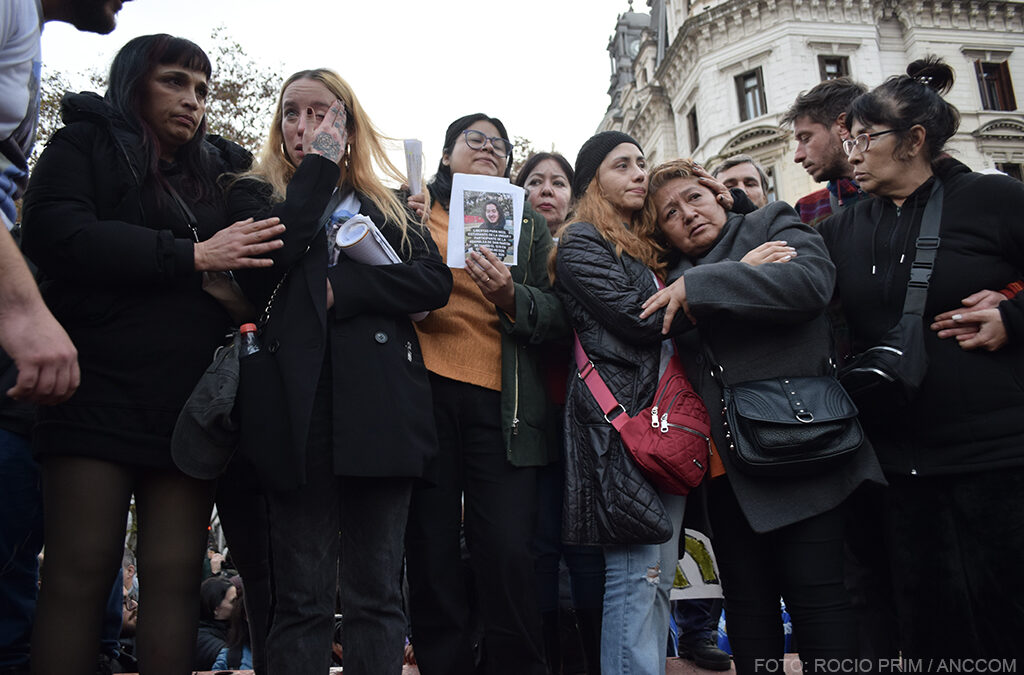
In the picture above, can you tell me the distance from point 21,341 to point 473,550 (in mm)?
1727

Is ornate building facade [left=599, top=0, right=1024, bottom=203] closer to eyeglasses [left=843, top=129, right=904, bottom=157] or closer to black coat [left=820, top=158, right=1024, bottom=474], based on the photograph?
eyeglasses [left=843, top=129, right=904, bottom=157]

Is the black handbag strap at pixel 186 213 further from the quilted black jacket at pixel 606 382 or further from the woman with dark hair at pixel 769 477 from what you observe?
the woman with dark hair at pixel 769 477

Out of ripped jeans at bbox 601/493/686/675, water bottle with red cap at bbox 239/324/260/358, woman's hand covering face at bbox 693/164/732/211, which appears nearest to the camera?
water bottle with red cap at bbox 239/324/260/358

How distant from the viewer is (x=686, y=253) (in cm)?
322

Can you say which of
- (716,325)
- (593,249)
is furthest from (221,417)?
(716,325)

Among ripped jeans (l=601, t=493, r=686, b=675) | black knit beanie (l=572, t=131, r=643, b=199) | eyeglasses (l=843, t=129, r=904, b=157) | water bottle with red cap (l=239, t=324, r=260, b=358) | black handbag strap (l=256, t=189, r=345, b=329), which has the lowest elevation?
ripped jeans (l=601, t=493, r=686, b=675)

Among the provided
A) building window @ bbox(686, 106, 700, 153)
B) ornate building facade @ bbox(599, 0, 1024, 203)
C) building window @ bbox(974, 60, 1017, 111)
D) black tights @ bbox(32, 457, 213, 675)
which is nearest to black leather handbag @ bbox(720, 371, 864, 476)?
black tights @ bbox(32, 457, 213, 675)

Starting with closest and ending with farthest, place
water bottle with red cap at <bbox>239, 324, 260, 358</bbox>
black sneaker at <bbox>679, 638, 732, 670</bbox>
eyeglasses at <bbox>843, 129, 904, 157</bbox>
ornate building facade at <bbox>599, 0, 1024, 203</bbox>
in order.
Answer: water bottle with red cap at <bbox>239, 324, 260, 358</bbox>, eyeglasses at <bbox>843, 129, 904, 157</bbox>, black sneaker at <bbox>679, 638, 732, 670</bbox>, ornate building facade at <bbox>599, 0, 1024, 203</bbox>

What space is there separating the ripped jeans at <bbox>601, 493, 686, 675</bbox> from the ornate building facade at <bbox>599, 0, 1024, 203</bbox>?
2341 cm

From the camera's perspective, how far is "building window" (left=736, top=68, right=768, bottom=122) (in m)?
25.1

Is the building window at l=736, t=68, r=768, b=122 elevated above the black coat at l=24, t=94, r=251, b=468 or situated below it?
above

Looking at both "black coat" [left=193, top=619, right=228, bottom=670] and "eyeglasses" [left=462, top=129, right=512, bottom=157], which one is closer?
"eyeglasses" [left=462, top=129, right=512, bottom=157]

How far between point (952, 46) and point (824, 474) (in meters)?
30.0

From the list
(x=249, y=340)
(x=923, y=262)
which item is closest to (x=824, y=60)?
(x=923, y=262)
